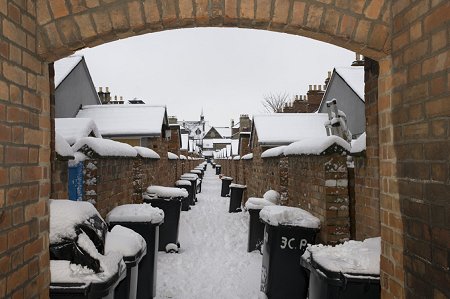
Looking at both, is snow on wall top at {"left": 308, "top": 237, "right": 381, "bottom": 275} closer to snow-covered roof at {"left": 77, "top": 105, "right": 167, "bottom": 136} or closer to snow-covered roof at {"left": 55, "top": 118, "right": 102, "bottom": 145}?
snow-covered roof at {"left": 55, "top": 118, "right": 102, "bottom": 145}

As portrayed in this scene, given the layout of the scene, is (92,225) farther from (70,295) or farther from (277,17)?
(277,17)

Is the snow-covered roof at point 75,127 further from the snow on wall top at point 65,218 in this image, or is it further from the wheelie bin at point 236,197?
the wheelie bin at point 236,197

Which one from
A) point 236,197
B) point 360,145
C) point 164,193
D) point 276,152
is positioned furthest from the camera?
point 236,197

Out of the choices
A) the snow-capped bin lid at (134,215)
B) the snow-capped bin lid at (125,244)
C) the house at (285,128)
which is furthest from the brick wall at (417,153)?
the house at (285,128)

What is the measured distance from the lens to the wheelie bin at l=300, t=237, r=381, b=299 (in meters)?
2.66

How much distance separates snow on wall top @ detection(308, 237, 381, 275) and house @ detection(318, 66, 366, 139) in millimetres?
12340

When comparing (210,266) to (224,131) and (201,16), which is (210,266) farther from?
(224,131)

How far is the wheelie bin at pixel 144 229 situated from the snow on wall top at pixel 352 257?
88.2 inches

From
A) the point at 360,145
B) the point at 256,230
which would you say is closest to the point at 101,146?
the point at 360,145

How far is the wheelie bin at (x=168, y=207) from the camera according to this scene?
7.03 metres

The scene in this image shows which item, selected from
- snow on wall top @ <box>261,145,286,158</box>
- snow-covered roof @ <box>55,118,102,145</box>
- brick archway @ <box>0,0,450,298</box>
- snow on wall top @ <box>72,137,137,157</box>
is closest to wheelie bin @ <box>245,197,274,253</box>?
snow on wall top @ <box>261,145,286,158</box>

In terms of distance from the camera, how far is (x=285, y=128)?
1609 cm

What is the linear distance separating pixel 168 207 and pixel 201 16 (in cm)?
518

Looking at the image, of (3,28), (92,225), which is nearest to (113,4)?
(3,28)
